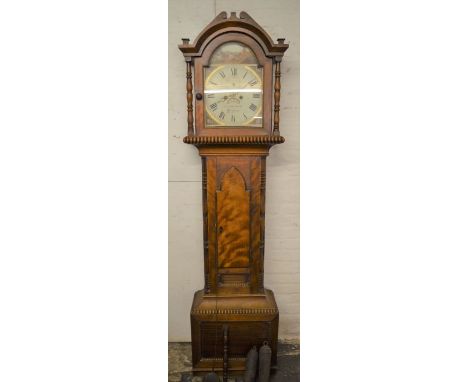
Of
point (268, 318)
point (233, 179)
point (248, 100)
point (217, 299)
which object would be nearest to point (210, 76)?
point (248, 100)

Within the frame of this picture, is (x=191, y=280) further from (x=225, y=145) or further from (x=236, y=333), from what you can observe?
(x=225, y=145)

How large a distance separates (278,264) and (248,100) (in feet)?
3.51

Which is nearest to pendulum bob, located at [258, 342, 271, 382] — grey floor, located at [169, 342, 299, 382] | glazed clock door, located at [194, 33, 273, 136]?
grey floor, located at [169, 342, 299, 382]

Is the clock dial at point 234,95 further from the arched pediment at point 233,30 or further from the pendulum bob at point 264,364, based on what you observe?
the pendulum bob at point 264,364

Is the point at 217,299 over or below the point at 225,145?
below

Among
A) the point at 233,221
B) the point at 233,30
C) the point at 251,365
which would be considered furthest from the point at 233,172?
the point at 251,365

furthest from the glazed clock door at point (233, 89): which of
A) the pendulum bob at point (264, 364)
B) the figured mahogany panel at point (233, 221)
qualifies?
the pendulum bob at point (264, 364)

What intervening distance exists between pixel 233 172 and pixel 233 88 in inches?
17.4

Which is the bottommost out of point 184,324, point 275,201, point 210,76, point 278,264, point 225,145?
point 184,324

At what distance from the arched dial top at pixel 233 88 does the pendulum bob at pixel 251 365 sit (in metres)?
1.23

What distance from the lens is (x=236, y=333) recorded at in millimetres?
1969

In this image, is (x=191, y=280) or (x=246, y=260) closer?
(x=246, y=260)

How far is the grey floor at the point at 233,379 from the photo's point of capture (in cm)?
200

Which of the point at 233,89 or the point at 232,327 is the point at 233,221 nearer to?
the point at 232,327
